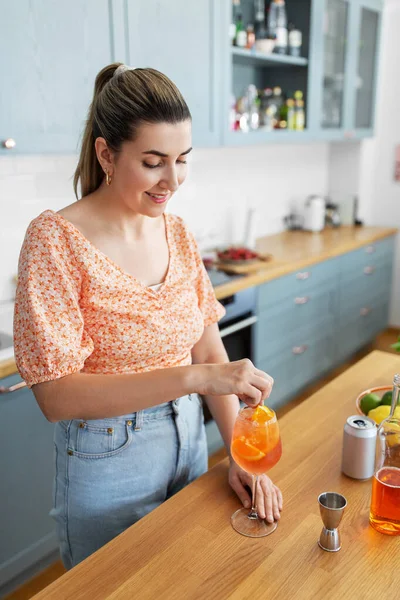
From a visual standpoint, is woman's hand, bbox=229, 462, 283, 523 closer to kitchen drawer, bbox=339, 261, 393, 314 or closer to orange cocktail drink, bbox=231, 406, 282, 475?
orange cocktail drink, bbox=231, 406, 282, 475

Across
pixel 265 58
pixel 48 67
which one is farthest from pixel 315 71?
pixel 48 67

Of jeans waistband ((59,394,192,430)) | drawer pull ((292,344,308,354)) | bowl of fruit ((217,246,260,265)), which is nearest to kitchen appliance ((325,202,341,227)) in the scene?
drawer pull ((292,344,308,354))

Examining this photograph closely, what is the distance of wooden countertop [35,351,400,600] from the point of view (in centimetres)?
85

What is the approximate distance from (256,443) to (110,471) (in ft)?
1.21

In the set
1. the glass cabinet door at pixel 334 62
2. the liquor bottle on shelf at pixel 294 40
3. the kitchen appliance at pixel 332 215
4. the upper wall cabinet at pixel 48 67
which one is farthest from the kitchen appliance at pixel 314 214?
the upper wall cabinet at pixel 48 67

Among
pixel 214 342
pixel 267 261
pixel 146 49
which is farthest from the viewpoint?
pixel 267 261

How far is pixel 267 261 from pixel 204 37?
1143 mm

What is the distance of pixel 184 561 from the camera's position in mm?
905

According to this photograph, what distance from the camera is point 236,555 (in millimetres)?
919

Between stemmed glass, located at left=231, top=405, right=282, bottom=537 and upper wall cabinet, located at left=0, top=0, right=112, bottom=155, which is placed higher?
upper wall cabinet, located at left=0, top=0, right=112, bottom=155

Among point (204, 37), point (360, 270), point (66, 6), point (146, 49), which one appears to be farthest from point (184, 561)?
point (360, 270)

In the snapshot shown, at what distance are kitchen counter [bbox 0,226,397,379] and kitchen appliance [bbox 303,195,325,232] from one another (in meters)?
0.06

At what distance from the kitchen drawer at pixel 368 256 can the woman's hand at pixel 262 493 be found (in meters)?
2.63

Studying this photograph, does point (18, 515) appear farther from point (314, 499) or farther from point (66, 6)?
point (66, 6)
